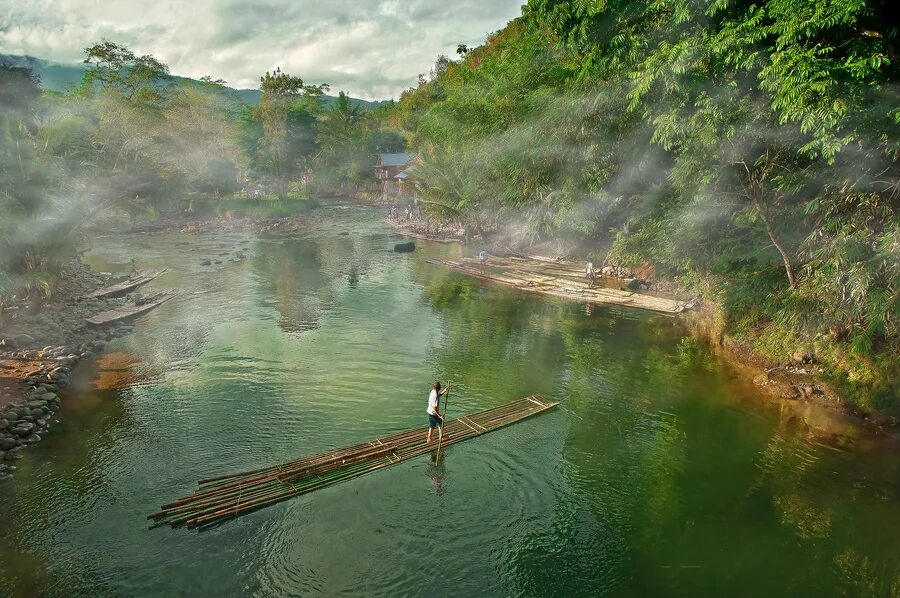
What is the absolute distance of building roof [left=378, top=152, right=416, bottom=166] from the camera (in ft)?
275

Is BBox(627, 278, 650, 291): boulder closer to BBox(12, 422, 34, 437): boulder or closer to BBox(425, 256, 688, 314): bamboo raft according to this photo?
BBox(425, 256, 688, 314): bamboo raft

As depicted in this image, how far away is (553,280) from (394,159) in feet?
187

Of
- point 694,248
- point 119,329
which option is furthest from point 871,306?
point 119,329

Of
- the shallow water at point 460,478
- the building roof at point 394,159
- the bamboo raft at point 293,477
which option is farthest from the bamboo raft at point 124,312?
the building roof at point 394,159

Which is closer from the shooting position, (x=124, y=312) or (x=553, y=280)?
(x=124, y=312)

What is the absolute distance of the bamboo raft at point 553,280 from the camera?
28531 millimetres

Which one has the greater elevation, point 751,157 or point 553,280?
point 751,157

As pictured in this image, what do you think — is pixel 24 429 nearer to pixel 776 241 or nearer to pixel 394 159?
pixel 776 241

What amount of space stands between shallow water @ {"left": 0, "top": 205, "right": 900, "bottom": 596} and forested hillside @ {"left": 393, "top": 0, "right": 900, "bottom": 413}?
3.00 m

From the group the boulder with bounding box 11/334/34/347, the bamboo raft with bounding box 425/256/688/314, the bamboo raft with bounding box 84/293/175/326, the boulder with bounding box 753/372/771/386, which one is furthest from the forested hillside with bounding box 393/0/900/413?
the boulder with bounding box 11/334/34/347

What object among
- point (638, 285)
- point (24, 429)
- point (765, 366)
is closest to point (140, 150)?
point (24, 429)

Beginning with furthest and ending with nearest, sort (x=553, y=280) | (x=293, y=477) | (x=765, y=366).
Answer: (x=553, y=280), (x=765, y=366), (x=293, y=477)

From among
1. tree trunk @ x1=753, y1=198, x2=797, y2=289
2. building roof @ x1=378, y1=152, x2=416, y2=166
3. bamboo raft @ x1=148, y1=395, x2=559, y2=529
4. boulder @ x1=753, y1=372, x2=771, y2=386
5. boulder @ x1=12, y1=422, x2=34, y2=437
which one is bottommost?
boulder @ x1=12, y1=422, x2=34, y2=437

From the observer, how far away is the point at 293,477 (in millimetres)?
12727
